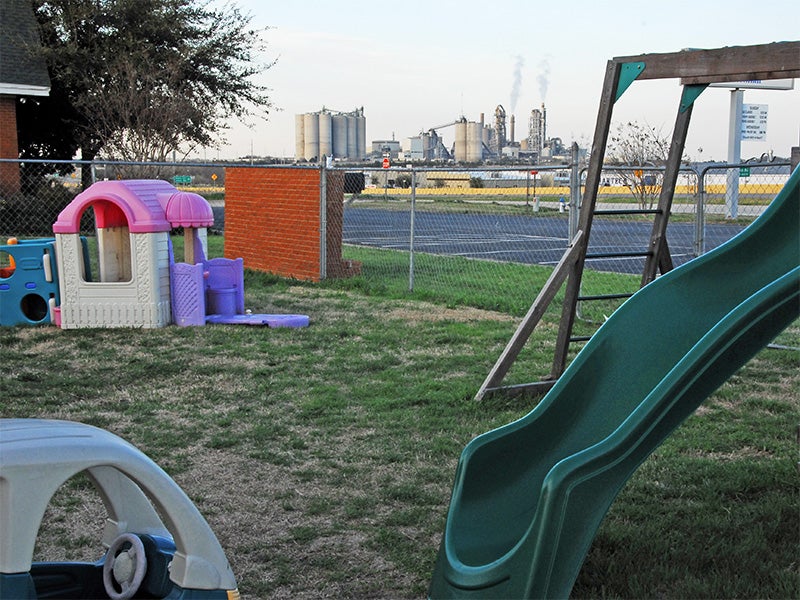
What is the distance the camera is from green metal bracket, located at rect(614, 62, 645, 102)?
19.3 ft

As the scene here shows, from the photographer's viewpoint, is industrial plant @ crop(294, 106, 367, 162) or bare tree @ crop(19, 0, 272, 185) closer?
bare tree @ crop(19, 0, 272, 185)

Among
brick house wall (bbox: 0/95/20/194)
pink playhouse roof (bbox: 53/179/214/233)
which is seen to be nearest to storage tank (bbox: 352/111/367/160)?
brick house wall (bbox: 0/95/20/194)

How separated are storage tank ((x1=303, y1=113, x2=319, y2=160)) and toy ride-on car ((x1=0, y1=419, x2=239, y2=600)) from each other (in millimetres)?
82820

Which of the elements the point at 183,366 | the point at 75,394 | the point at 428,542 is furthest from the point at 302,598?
the point at 183,366

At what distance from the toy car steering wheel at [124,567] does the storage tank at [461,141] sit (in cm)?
9009

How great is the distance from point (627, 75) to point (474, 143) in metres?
88.4

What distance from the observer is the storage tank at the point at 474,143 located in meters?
92.2

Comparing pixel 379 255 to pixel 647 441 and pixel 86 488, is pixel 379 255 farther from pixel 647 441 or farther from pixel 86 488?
pixel 647 441

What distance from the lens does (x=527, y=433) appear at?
4266 millimetres

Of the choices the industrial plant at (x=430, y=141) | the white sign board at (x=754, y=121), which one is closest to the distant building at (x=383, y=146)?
the industrial plant at (x=430, y=141)

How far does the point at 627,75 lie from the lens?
5.94 meters

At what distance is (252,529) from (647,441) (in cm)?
200

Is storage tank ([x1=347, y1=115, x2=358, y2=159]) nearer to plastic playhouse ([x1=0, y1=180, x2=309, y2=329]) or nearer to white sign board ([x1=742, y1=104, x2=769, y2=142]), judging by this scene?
white sign board ([x1=742, y1=104, x2=769, y2=142])

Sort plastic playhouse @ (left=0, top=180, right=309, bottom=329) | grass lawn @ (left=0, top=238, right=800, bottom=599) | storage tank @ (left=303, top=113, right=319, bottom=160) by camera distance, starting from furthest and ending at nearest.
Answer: storage tank @ (left=303, top=113, right=319, bottom=160)
plastic playhouse @ (left=0, top=180, right=309, bottom=329)
grass lawn @ (left=0, top=238, right=800, bottom=599)
